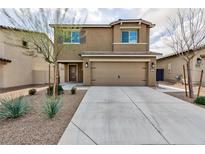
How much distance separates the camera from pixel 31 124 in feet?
16.1

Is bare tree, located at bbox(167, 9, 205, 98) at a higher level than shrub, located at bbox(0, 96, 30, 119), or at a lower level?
higher

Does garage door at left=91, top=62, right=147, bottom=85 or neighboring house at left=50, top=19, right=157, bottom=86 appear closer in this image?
neighboring house at left=50, top=19, right=157, bottom=86

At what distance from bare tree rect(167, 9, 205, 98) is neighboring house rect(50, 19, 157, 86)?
457 centimetres

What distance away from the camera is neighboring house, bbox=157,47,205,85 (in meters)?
16.9

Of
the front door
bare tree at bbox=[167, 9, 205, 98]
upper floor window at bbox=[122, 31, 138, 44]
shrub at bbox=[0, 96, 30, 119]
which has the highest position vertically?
upper floor window at bbox=[122, 31, 138, 44]

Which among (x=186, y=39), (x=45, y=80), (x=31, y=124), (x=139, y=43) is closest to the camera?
Result: (x=31, y=124)

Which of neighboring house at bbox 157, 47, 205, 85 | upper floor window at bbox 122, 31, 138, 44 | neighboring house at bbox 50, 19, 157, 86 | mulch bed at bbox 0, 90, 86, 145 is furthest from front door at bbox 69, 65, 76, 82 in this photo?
mulch bed at bbox 0, 90, 86, 145

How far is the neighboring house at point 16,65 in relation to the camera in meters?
13.2

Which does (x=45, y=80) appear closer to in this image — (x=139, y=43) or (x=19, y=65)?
(x=19, y=65)

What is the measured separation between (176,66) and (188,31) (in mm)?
11583

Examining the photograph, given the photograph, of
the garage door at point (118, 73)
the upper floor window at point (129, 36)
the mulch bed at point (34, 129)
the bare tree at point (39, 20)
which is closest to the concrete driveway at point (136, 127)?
the mulch bed at point (34, 129)

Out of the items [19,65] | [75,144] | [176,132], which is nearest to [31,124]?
[75,144]

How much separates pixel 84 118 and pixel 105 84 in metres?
10.5

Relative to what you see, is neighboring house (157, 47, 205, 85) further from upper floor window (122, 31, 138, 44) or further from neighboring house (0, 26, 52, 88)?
neighboring house (0, 26, 52, 88)
